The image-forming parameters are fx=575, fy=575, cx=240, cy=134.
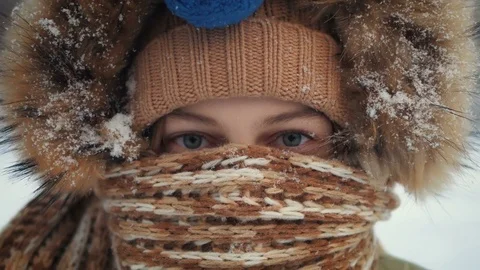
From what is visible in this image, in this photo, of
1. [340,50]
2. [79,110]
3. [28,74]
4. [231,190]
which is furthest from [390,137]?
[28,74]

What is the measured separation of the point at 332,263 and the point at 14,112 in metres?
0.77

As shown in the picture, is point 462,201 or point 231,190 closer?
point 231,190

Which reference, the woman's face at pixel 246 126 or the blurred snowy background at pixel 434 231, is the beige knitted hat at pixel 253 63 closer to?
the woman's face at pixel 246 126

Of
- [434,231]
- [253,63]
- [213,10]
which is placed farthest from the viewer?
[434,231]

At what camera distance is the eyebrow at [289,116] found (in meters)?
1.23

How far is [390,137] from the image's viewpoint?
121 centimetres

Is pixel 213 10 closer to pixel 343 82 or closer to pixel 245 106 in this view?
pixel 245 106

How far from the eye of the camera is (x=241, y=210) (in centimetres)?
112

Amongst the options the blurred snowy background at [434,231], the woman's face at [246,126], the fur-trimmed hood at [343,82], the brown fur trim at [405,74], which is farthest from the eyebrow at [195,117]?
the blurred snowy background at [434,231]

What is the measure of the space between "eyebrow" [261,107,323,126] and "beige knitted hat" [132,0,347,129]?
0.03 m

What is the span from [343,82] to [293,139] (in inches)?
6.5

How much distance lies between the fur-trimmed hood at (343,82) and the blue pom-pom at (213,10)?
15cm

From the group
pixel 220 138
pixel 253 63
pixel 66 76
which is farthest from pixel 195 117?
pixel 66 76

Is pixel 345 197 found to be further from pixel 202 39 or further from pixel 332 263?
pixel 202 39
